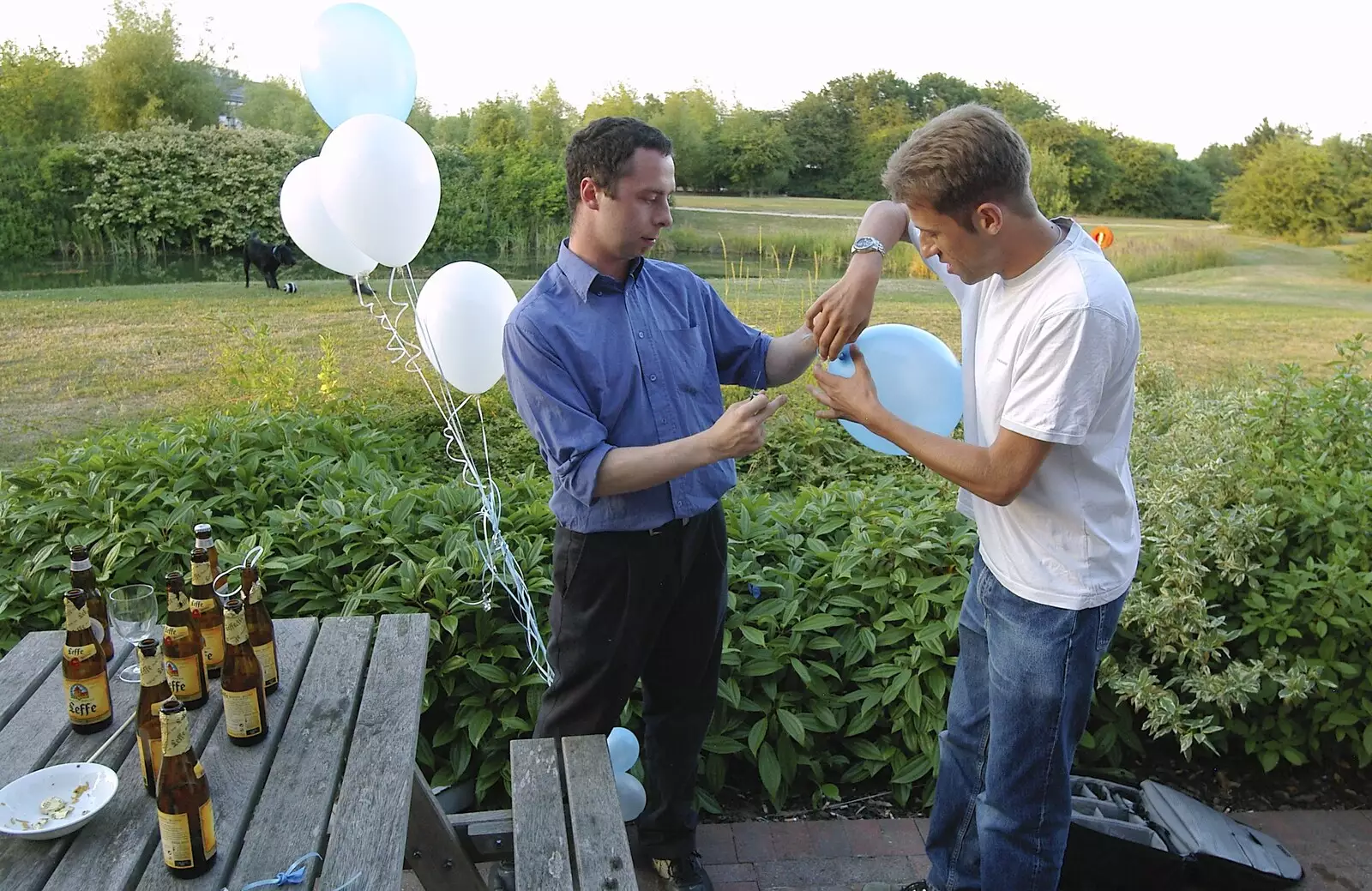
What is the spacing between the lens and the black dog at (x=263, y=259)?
578 centimetres

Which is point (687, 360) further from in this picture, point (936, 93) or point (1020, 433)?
point (936, 93)

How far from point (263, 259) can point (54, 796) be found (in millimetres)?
4767

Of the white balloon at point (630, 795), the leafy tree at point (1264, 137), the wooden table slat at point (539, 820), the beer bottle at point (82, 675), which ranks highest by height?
the leafy tree at point (1264, 137)

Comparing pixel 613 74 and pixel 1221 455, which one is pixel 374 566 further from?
pixel 613 74

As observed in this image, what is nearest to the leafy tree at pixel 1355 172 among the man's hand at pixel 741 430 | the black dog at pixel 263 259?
the man's hand at pixel 741 430

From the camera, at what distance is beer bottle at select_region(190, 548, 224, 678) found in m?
1.92

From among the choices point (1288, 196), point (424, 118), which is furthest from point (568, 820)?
point (1288, 196)

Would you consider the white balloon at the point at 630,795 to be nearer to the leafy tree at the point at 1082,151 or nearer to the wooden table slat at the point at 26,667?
the wooden table slat at the point at 26,667

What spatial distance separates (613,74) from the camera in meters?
6.64

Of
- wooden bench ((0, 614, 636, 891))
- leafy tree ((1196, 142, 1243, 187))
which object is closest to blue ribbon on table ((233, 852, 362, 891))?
wooden bench ((0, 614, 636, 891))

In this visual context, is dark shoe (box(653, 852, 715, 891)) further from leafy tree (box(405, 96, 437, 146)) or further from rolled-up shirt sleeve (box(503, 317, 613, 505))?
leafy tree (box(405, 96, 437, 146))

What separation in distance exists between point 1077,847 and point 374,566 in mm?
2143

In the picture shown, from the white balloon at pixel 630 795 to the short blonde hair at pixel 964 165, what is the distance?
1610 mm

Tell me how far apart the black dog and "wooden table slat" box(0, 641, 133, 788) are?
4.18m
